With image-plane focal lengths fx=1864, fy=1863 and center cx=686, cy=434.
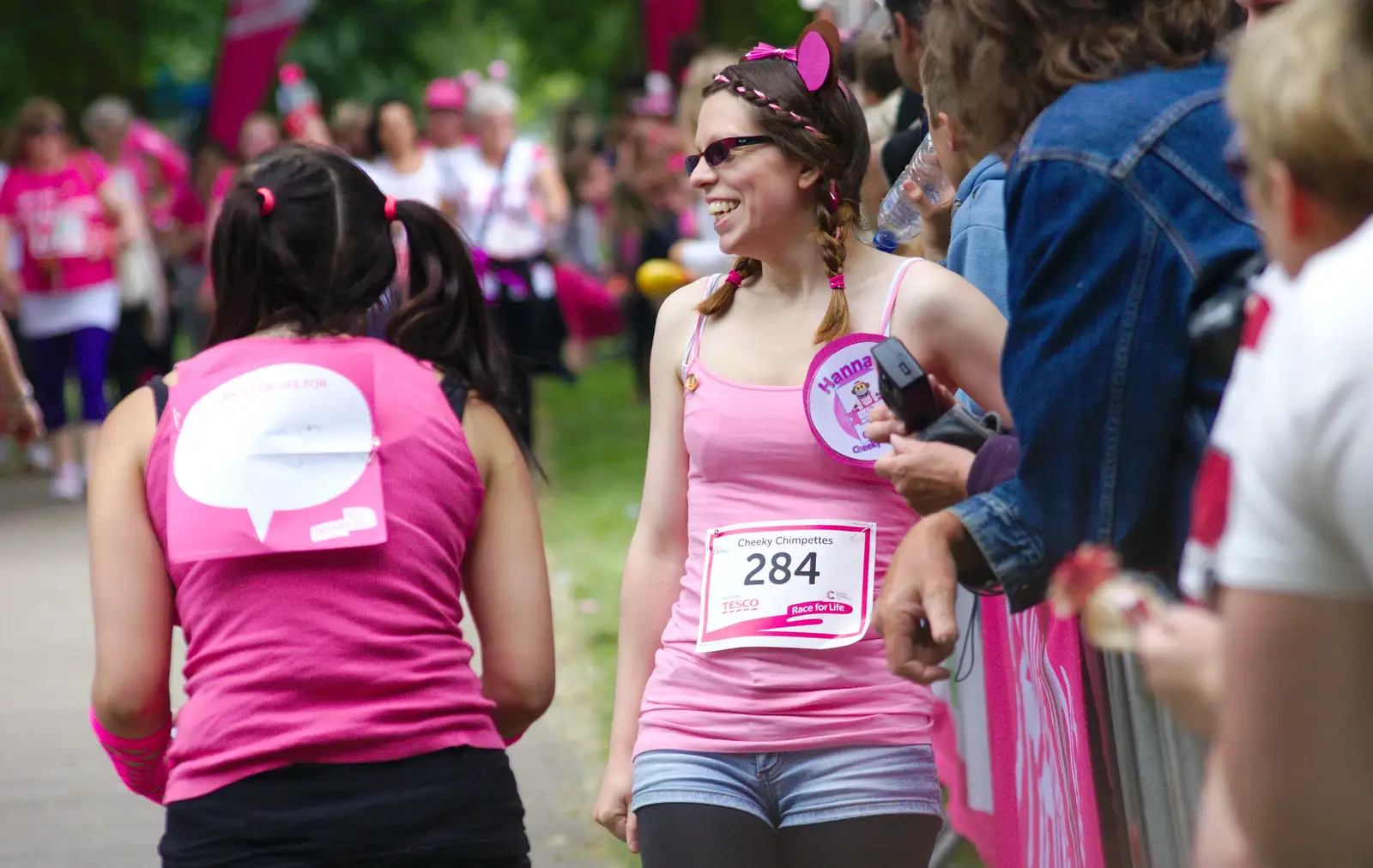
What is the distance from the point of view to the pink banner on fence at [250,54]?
1752 cm

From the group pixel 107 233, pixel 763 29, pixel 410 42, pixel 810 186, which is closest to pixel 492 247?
pixel 107 233

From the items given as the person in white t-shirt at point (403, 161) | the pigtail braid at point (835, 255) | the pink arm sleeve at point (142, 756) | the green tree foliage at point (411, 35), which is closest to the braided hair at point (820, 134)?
the pigtail braid at point (835, 255)

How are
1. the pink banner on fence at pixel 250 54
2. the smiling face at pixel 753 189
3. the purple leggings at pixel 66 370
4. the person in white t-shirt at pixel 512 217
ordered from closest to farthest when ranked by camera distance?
the smiling face at pixel 753 189, the person in white t-shirt at pixel 512 217, the purple leggings at pixel 66 370, the pink banner on fence at pixel 250 54

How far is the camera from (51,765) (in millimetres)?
6543

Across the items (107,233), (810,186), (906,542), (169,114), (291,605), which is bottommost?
(169,114)

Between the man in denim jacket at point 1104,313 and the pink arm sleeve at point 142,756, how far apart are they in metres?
1.25

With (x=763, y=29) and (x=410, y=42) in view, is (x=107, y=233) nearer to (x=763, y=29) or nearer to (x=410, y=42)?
(x=763, y=29)

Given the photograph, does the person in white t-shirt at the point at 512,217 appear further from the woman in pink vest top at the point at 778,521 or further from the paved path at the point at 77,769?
the woman in pink vest top at the point at 778,521

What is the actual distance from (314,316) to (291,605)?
0.48 m

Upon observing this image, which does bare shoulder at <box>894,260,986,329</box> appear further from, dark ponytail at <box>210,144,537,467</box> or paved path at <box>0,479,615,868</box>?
paved path at <box>0,479,615,868</box>

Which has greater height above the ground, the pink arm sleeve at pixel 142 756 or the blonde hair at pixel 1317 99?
the blonde hair at pixel 1317 99

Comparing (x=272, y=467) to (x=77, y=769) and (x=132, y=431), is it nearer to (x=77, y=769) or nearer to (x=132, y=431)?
(x=132, y=431)

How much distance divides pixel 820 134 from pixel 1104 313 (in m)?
1.04

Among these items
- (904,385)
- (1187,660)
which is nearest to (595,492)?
(904,385)
